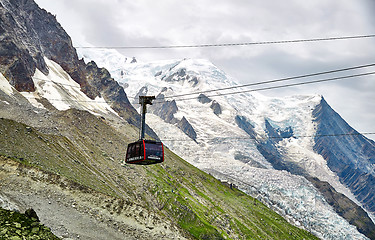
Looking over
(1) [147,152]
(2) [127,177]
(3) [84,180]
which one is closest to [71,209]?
(1) [147,152]

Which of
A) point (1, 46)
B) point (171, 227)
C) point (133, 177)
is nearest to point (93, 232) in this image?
point (171, 227)

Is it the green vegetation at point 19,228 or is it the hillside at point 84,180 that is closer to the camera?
the green vegetation at point 19,228

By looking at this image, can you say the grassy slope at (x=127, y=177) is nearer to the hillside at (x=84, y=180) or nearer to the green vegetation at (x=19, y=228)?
the hillside at (x=84, y=180)

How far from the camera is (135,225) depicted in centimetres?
4809

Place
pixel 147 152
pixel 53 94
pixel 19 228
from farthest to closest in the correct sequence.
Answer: pixel 53 94
pixel 147 152
pixel 19 228

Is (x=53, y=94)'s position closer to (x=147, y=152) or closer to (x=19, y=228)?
(x=147, y=152)

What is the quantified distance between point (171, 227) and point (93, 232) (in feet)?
56.3

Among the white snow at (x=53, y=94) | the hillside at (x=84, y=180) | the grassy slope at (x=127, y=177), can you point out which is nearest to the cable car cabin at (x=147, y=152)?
the hillside at (x=84, y=180)

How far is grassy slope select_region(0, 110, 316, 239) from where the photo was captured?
68.1m

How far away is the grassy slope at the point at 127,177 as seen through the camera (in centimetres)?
6812

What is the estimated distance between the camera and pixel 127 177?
325ft

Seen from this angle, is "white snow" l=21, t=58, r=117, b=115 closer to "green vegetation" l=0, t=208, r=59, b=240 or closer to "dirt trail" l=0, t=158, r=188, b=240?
"dirt trail" l=0, t=158, r=188, b=240

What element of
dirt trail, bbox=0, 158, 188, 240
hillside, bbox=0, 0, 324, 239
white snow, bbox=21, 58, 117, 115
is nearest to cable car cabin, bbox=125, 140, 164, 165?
dirt trail, bbox=0, 158, 188, 240

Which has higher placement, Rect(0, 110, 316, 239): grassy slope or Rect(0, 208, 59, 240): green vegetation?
Rect(0, 208, 59, 240): green vegetation
